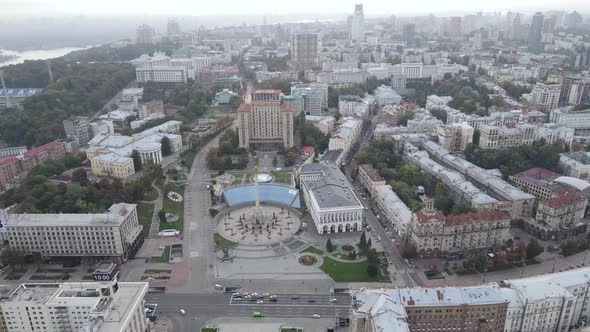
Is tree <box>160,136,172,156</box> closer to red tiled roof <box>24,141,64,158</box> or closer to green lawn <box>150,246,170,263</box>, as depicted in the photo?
red tiled roof <box>24,141,64,158</box>

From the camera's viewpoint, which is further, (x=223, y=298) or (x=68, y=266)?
(x=68, y=266)

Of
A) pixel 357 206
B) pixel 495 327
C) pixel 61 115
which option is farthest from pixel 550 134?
pixel 61 115

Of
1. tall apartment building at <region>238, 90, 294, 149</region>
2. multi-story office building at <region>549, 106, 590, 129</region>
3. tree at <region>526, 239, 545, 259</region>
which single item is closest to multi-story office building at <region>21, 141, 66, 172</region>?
tall apartment building at <region>238, 90, 294, 149</region>

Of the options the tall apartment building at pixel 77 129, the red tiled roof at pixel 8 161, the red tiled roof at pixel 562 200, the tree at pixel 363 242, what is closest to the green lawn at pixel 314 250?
the tree at pixel 363 242

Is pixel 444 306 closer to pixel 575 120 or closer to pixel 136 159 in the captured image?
pixel 136 159

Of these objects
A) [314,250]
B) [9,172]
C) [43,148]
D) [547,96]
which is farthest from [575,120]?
[9,172]

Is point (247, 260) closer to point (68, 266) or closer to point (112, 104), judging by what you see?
point (68, 266)
